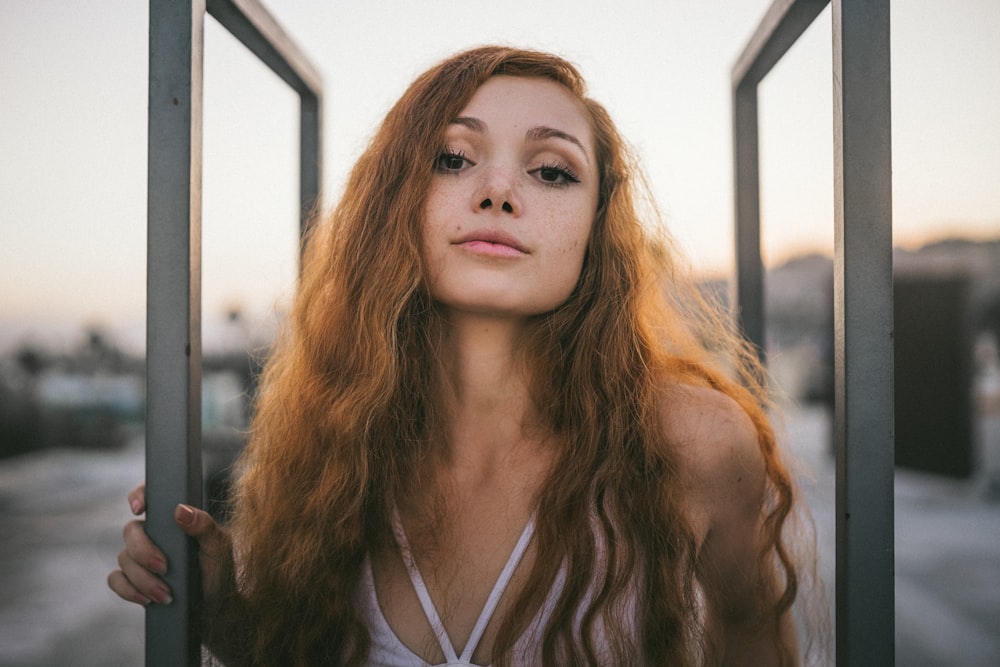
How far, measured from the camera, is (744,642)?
1.24 m

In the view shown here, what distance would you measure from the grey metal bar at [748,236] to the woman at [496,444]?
285 millimetres

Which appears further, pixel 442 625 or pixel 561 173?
pixel 561 173

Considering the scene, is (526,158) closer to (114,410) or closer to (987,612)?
(987,612)

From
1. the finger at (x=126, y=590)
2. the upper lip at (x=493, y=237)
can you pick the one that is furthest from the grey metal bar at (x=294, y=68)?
the finger at (x=126, y=590)

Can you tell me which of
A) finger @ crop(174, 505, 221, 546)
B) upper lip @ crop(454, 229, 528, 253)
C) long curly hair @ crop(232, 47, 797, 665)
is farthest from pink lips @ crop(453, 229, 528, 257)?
finger @ crop(174, 505, 221, 546)

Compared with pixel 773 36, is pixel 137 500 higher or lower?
lower

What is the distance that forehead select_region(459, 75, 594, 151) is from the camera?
45.3 inches

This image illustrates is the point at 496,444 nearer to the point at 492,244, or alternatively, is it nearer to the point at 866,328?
the point at 492,244

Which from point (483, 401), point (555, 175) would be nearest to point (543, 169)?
point (555, 175)

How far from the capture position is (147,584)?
0.92 m

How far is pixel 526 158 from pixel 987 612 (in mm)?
5209

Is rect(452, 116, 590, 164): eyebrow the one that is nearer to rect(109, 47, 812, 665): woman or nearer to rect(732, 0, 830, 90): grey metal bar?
rect(109, 47, 812, 665): woman

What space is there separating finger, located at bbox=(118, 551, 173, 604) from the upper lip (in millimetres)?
634

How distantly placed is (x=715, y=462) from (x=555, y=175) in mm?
558
